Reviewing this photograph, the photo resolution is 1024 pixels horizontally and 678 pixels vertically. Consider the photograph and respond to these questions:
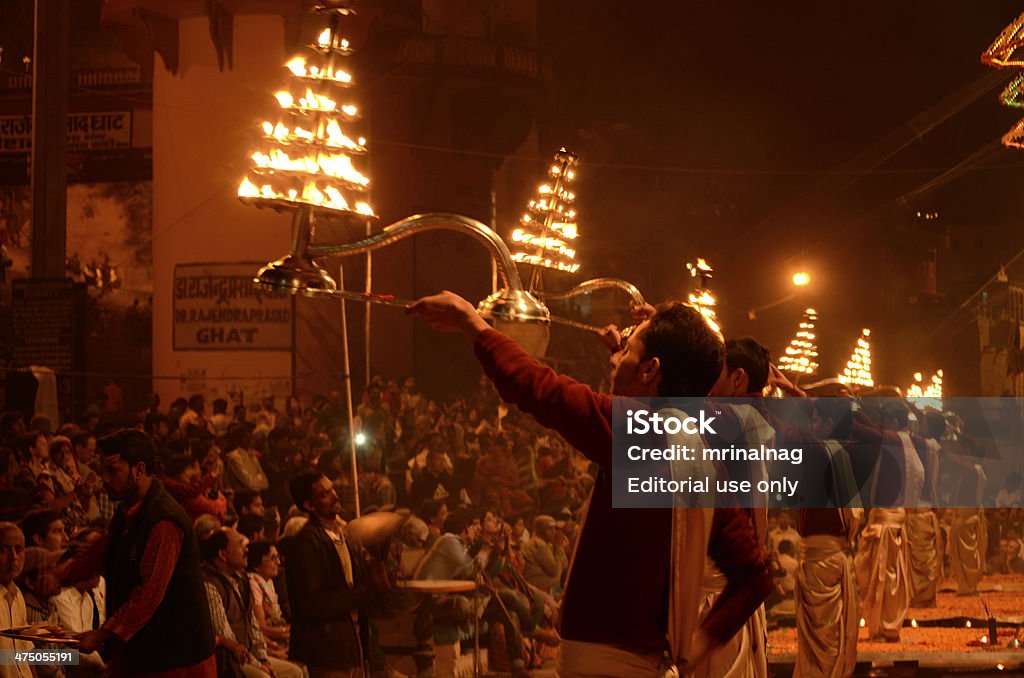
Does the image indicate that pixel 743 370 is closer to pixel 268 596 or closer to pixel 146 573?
pixel 146 573

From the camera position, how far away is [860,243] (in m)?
11.4

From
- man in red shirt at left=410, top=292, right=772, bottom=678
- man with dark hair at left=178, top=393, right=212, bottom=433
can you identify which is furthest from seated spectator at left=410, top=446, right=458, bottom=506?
man in red shirt at left=410, top=292, right=772, bottom=678

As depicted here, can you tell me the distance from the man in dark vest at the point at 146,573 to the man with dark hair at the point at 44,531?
4.53 ft

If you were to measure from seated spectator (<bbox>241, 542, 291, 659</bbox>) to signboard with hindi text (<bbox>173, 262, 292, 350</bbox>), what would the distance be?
12.5ft

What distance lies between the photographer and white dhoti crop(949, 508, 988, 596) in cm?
1043

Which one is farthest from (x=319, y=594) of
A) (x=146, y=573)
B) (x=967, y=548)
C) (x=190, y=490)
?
(x=967, y=548)

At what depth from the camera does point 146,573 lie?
3.76 metres

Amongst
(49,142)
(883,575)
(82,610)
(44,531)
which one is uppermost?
(49,142)

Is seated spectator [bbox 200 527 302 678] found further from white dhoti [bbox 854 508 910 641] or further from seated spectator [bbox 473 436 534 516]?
white dhoti [bbox 854 508 910 641]

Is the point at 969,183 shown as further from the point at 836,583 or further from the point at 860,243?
the point at 836,583

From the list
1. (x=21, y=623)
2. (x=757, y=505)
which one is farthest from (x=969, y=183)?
(x=21, y=623)

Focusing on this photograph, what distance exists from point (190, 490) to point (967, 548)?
7509 millimetres

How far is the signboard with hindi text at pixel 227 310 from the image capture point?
31.4 ft

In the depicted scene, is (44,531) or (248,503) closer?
(44,531)
